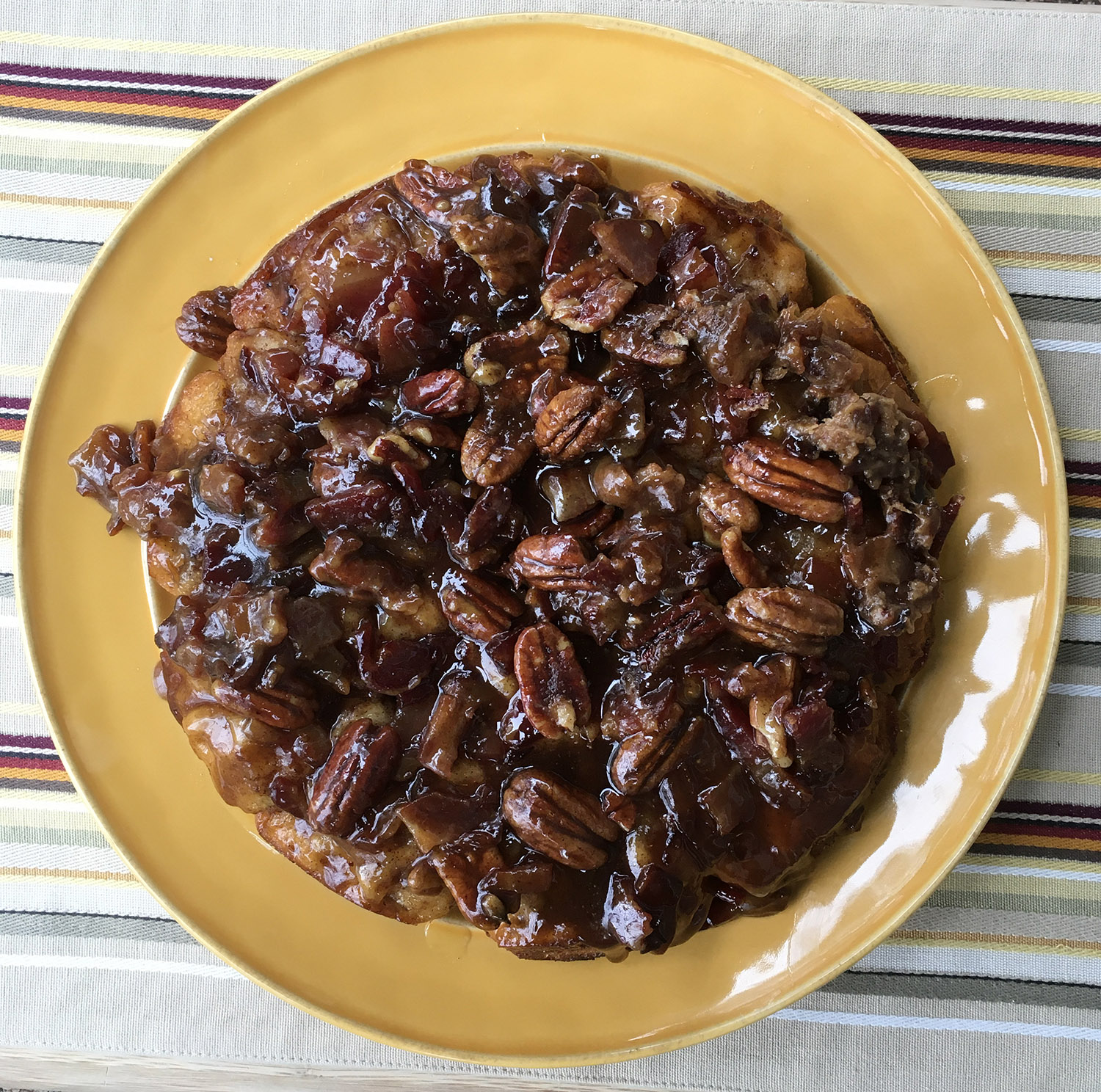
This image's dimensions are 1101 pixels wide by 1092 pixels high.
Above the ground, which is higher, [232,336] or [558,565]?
[232,336]

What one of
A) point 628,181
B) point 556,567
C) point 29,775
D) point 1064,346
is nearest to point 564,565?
point 556,567

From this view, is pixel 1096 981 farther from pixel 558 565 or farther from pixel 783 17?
pixel 783 17

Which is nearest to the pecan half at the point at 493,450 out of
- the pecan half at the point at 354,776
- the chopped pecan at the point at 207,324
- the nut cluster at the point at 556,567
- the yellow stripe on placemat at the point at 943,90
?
the nut cluster at the point at 556,567

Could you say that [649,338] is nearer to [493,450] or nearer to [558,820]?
[493,450]

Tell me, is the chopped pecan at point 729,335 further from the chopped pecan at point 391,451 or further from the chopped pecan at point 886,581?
the chopped pecan at point 391,451

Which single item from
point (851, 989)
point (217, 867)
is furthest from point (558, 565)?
point (851, 989)

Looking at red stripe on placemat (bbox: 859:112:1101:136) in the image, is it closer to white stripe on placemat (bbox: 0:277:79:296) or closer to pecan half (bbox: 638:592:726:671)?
pecan half (bbox: 638:592:726:671)
